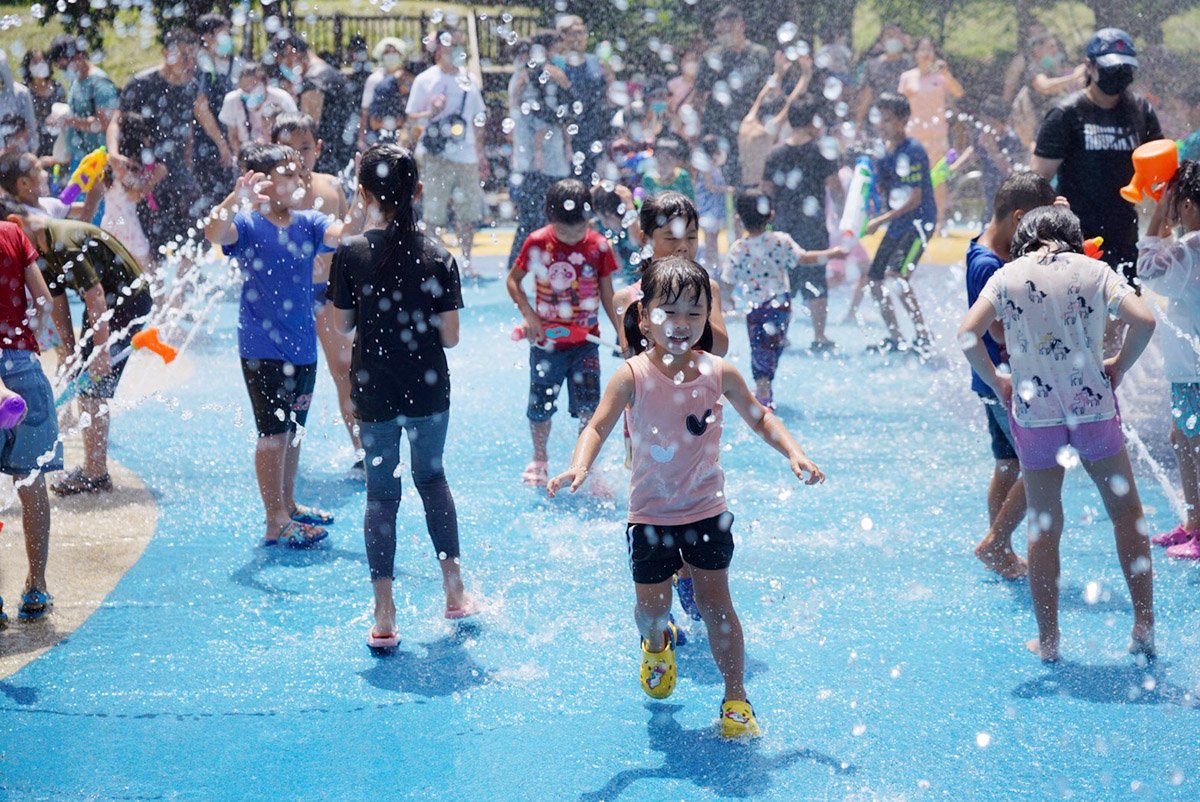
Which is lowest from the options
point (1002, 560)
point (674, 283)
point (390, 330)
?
point (1002, 560)

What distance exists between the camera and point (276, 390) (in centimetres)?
560

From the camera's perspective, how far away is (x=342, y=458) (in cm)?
721

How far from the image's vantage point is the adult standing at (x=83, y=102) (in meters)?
11.4

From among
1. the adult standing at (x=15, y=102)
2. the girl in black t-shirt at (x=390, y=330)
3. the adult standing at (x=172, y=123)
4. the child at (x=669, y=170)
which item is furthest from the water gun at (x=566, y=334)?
the adult standing at (x=15, y=102)

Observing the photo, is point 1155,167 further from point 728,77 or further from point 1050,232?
point 728,77

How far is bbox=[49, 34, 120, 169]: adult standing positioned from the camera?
1141cm

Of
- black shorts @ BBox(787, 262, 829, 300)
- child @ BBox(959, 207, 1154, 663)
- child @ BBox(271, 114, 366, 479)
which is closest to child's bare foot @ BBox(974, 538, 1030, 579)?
child @ BBox(959, 207, 1154, 663)

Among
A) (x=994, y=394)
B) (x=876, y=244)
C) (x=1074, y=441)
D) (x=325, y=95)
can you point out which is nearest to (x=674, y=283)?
(x=1074, y=441)

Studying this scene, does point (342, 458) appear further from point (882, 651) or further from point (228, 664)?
point (882, 651)

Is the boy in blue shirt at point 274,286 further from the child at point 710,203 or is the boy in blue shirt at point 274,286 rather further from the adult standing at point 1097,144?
the child at point 710,203

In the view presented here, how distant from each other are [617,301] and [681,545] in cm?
134

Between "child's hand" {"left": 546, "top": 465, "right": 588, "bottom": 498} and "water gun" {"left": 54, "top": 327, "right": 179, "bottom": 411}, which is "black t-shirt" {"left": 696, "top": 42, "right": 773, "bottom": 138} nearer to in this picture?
"water gun" {"left": 54, "top": 327, "right": 179, "bottom": 411}

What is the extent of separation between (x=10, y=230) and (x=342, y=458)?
2563mm

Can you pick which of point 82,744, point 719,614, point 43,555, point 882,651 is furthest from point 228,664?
point 882,651
